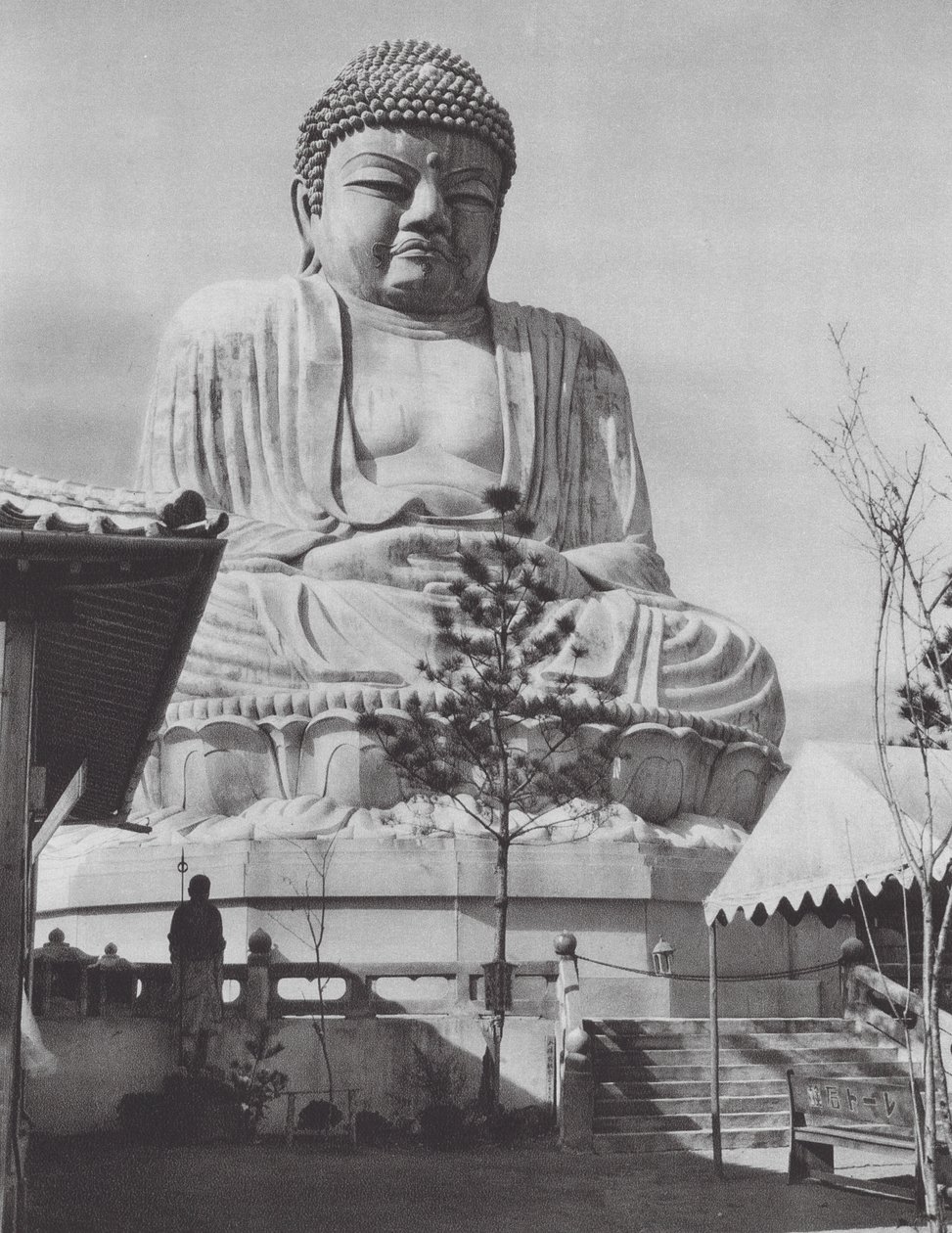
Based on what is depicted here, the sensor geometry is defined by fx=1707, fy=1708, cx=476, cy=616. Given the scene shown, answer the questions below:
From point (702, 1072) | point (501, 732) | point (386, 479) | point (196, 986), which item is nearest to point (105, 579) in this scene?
point (196, 986)

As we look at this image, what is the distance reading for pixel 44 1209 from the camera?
724 cm

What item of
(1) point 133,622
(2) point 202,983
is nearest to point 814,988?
(2) point 202,983

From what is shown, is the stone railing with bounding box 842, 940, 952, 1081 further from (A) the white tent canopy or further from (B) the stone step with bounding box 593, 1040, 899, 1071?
(A) the white tent canopy

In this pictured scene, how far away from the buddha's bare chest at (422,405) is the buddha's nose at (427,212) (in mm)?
1134

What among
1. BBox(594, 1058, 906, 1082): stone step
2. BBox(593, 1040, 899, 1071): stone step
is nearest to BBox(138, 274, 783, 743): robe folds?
BBox(593, 1040, 899, 1071): stone step

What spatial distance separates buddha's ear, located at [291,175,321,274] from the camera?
18047 millimetres

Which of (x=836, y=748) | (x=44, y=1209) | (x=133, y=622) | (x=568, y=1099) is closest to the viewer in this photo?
(x=133, y=622)

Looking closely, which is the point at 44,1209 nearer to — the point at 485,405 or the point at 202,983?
the point at 202,983

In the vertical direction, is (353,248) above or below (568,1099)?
above

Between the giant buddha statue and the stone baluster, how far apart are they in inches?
111

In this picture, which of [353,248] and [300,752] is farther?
[353,248]

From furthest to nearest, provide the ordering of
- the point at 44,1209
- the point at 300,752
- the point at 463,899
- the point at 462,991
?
the point at 300,752 < the point at 463,899 < the point at 462,991 < the point at 44,1209

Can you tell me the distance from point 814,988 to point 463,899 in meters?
2.86

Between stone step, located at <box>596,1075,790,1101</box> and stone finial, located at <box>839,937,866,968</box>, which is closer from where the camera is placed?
stone step, located at <box>596,1075,790,1101</box>
